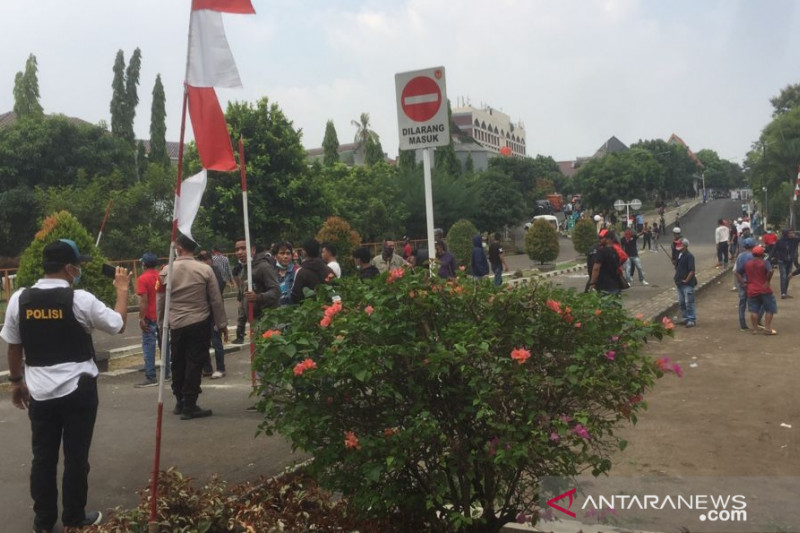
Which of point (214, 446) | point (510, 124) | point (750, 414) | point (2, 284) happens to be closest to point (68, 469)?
point (214, 446)

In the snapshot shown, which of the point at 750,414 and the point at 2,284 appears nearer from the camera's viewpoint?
the point at 750,414

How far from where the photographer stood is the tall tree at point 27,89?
4816 centimetres

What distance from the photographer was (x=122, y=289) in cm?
455

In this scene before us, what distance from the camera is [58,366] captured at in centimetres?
442

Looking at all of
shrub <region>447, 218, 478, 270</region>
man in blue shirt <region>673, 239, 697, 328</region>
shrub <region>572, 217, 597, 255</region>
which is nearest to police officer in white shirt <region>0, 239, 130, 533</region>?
man in blue shirt <region>673, 239, 697, 328</region>

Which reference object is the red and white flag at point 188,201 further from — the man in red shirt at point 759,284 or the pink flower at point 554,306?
the man in red shirt at point 759,284

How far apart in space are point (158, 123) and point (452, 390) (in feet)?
188

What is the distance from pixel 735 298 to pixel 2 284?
18231mm

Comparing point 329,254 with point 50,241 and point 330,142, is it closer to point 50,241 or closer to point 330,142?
point 50,241

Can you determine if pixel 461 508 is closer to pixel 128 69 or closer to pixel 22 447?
pixel 22 447

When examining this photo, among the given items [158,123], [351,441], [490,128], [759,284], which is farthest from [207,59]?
[490,128]

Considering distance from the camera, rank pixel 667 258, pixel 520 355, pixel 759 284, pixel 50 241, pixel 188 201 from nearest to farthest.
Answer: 1. pixel 520 355
2. pixel 188 201
3. pixel 50 241
4. pixel 759 284
5. pixel 667 258

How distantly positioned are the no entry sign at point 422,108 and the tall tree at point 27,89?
47.9 m

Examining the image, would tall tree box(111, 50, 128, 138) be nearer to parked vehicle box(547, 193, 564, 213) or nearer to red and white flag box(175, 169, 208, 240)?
red and white flag box(175, 169, 208, 240)
